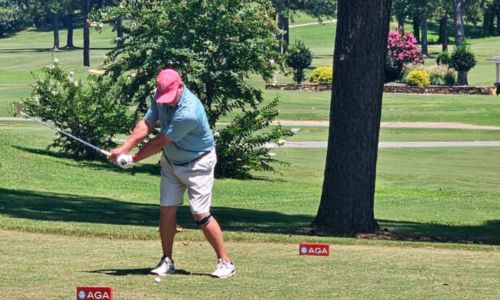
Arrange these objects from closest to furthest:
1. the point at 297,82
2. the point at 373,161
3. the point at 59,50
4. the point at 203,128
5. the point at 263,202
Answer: the point at 203,128, the point at 373,161, the point at 263,202, the point at 297,82, the point at 59,50

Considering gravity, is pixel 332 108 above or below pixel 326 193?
above

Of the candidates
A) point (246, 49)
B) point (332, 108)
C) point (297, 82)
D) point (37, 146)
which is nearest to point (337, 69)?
point (332, 108)

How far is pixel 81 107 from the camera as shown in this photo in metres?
28.3

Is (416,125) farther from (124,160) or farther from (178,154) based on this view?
(124,160)

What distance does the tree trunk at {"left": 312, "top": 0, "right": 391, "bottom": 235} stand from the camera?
53.5ft

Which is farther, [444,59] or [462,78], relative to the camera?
[444,59]

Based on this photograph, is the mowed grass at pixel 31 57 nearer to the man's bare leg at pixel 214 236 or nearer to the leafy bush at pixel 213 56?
the leafy bush at pixel 213 56

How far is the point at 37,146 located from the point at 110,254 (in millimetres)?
18967

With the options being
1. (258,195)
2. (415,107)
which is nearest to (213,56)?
(258,195)

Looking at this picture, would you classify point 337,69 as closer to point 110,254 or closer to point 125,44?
point 110,254

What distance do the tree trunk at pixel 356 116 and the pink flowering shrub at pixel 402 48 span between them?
164 ft

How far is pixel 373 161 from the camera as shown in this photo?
16469mm

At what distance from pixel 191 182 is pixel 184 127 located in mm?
549

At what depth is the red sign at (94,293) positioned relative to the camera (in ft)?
29.6
